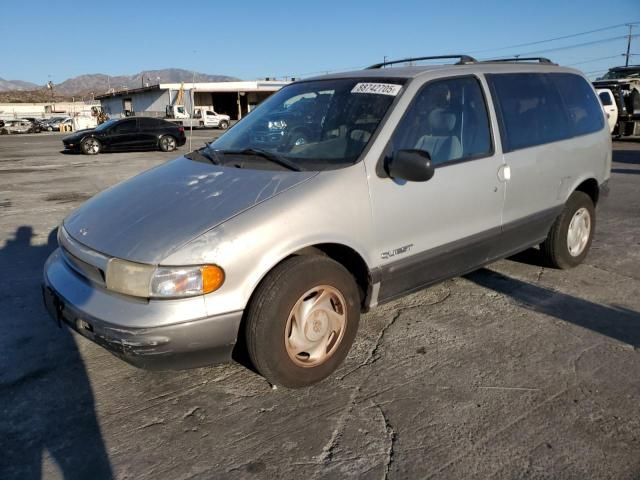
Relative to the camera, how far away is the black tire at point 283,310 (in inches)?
99.1

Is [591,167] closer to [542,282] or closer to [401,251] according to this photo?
[542,282]

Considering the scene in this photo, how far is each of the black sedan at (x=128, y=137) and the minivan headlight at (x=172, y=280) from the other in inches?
729

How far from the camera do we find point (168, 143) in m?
20.3

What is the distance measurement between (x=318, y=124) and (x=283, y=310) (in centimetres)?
141

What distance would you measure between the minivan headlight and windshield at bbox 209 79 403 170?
2.96 ft

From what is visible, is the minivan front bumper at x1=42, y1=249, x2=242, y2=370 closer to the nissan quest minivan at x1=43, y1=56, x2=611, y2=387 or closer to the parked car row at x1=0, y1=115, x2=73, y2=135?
the nissan quest minivan at x1=43, y1=56, x2=611, y2=387

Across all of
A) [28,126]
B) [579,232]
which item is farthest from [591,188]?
[28,126]

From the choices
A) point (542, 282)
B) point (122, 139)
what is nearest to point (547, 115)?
point (542, 282)

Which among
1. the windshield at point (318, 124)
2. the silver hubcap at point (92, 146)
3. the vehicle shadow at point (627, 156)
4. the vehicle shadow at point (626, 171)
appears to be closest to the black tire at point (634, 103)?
the vehicle shadow at point (627, 156)

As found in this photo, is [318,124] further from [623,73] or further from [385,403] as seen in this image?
[623,73]

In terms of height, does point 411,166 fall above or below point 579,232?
above

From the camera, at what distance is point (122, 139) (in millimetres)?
19453

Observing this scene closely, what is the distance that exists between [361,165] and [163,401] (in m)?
1.71

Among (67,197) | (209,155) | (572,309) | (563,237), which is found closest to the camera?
(209,155)
